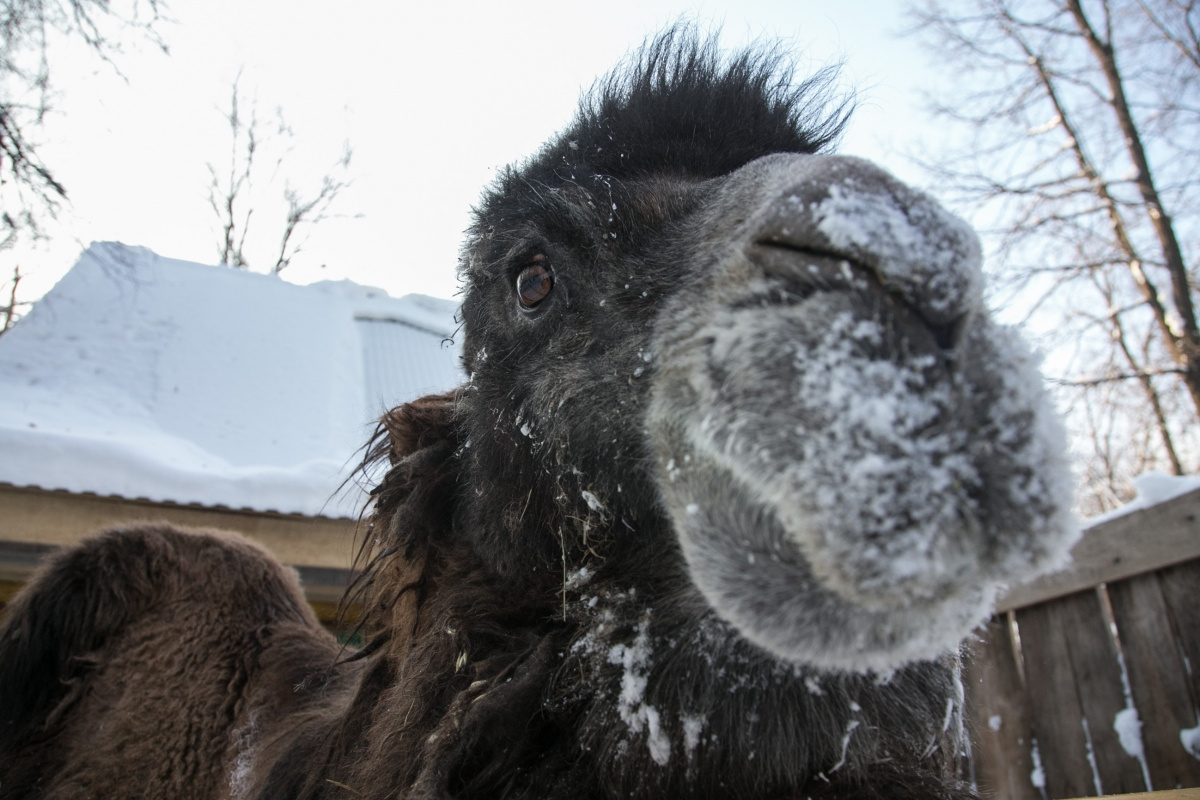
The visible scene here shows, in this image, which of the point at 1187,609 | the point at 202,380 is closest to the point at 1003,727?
the point at 1187,609

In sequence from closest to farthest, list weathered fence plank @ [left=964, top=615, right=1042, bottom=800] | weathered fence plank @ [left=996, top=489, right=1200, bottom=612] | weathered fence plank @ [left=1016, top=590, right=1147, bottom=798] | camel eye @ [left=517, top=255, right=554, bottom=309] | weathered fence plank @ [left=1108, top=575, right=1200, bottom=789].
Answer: camel eye @ [left=517, top=255, right=554, bottom=309] < weathered fence plank @ [left=1108, top=575, right=1200, bottom=789] < weathered fence plank @ [left=996, top=489, right=1200, bottom=612] < weathered fence plank @ [left=1016, top=590, right=1147, bottom=798] < weathered fence plank @ [left=964, top=615, right=1042, bottom=800]

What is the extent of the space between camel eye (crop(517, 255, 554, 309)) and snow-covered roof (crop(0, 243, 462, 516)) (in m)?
2.56

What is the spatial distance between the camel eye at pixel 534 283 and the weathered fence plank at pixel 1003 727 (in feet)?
9.79

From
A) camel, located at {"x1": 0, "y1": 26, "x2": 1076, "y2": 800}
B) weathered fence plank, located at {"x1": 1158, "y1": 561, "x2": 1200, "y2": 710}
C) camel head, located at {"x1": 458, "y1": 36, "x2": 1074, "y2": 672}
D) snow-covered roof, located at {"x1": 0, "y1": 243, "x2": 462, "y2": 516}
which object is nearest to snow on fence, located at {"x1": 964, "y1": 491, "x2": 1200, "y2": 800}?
weathered fence plank, located at {"x1": 1158, "y1": 561, "x2": 1200, "y2": 710}

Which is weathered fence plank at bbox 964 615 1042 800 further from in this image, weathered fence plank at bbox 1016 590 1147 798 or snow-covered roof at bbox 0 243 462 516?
snow-covered roof at bbox 0 243 462 516

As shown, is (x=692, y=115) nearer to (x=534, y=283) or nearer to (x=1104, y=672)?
(x=534, y=283)

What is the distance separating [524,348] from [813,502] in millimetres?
1088

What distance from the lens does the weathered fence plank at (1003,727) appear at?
3.67 m

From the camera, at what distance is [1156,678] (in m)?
3.21

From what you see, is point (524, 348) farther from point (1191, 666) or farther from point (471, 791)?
point (1191, 666)

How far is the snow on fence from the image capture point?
123 inches

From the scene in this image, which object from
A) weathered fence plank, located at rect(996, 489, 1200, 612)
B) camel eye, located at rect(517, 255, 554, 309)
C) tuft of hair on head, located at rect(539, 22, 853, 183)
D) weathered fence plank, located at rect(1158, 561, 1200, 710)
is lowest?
weathered fence plank, located at rect(1158, 561, 1200, 710)

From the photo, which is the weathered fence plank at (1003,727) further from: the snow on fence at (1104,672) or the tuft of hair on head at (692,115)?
the tuft of hair on head at (692,115)

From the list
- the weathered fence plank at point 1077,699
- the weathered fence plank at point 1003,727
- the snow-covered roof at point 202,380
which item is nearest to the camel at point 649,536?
the snow-covered roof at point 202,380
